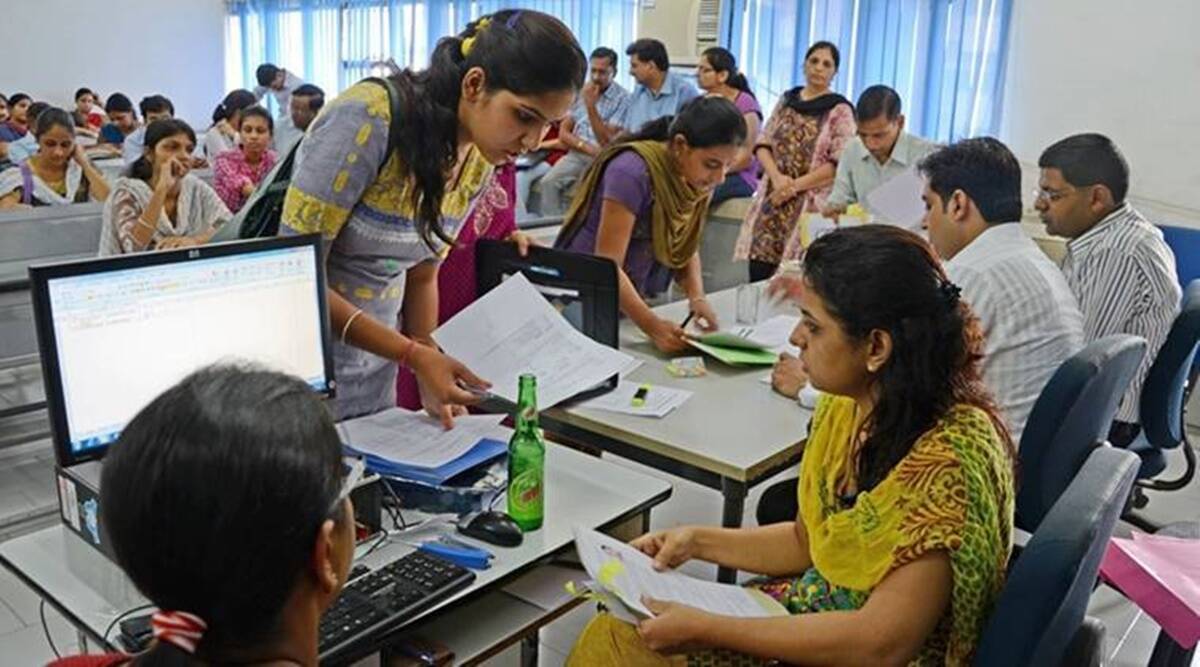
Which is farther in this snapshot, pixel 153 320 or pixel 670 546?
pixel 670 546

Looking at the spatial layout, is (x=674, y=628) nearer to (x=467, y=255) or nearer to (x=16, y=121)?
(x=467, y=255)

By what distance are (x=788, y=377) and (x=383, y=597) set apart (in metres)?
1.15

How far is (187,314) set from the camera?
134 cm

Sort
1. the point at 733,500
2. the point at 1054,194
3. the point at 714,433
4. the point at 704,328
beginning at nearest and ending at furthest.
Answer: the point at 733,500, the point at 714,433, the point at 704,328, the point at 1054,194

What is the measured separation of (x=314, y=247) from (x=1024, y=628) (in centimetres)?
106

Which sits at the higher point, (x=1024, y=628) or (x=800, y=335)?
(x=800, y=335)

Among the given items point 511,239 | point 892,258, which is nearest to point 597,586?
point 892,258

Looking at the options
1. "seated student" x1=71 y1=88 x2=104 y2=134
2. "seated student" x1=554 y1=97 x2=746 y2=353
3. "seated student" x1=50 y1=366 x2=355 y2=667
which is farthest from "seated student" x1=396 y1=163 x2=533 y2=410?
"seated student" x1=71 y1=88 x2=104 y2=134

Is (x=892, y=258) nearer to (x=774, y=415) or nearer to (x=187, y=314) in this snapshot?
(x=774, y=415)

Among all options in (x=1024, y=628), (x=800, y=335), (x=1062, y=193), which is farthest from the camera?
(x=1062, y=193)

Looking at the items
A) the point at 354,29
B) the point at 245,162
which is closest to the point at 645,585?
the point at 245,162

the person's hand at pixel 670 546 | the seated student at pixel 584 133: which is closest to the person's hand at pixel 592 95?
the seated student at pixel 584 133

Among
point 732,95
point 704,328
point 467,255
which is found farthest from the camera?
point 732,95

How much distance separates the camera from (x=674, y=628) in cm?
127
